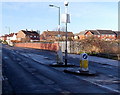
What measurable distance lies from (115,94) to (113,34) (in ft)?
364

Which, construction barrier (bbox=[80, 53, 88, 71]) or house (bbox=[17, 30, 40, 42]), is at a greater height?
house (bbox=[17, 30, 40, 42])

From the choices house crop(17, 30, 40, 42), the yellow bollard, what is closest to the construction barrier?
the yellow bollard

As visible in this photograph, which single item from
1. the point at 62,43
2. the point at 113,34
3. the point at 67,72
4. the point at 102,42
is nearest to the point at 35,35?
the point at 113,34

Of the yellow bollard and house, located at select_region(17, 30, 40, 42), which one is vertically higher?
house, located at select_region(17, 30, 40, 42)

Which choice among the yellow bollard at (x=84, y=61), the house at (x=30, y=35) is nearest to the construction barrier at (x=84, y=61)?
the yellow bollard at (x=84, y=61)

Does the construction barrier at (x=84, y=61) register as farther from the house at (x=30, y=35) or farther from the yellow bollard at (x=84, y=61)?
the house at (x=30, y=35)

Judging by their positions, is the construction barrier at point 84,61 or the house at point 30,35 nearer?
the construction barrier at point 84,61

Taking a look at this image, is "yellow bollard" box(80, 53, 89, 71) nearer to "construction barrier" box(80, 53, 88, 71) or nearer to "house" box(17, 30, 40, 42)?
"construction barrier" box(80, 53, 88, 71)

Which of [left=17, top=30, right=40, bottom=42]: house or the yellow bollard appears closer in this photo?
the yellow bollard

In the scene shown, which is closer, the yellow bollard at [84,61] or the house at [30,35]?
the yellow bollard at [84,61]

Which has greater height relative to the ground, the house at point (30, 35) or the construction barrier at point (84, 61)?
the house at point (30, 35)

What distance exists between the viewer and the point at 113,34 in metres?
118

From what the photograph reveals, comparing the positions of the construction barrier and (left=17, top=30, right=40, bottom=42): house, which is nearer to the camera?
the construction barrier

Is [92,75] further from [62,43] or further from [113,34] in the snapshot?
[113,34]
